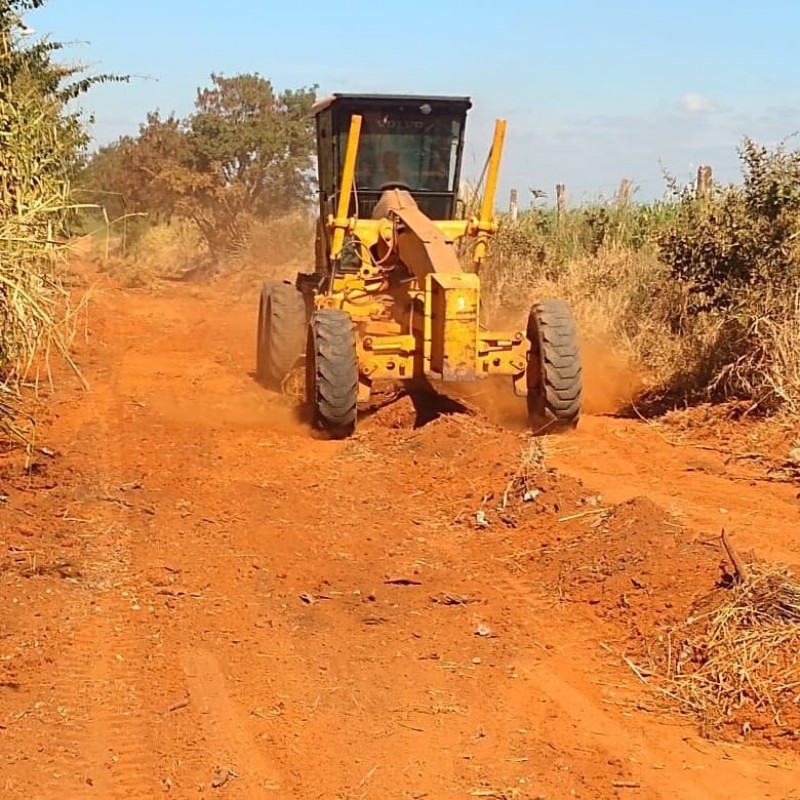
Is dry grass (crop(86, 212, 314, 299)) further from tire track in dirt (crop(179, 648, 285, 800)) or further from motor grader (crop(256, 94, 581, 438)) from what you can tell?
tire track in dirt (crop(179, 648, 285, 800))

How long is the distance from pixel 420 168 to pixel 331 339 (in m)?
2.69

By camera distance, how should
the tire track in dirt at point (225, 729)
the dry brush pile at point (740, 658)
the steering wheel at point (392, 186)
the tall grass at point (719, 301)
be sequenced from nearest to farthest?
the tire track in dirt at point (225, 729), the dry brush pile at point (740, 658), the tall grass at point (719, 301), the steering wheel at point (392, 186)

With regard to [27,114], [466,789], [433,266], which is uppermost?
[27,114]

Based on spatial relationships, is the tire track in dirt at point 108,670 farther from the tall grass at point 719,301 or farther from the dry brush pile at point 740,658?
the tall grass at point 719,301

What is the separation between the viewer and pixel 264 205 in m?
29.2

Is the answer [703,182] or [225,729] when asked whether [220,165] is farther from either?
[225,729]

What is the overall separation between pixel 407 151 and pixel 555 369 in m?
2.93

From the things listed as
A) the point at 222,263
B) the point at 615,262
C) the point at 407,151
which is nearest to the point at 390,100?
the point at 407,151

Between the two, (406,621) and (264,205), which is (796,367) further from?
(264,205)

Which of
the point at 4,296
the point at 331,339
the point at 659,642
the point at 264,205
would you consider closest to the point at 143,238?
the point at 264,205

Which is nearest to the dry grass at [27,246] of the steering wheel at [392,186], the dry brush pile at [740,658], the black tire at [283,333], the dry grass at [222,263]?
the dry brush pile at [740,658]

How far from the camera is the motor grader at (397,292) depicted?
29.4 ft

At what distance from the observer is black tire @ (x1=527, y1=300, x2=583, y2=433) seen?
30.0 ft

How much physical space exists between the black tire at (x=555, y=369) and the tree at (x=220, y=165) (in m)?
19.8
